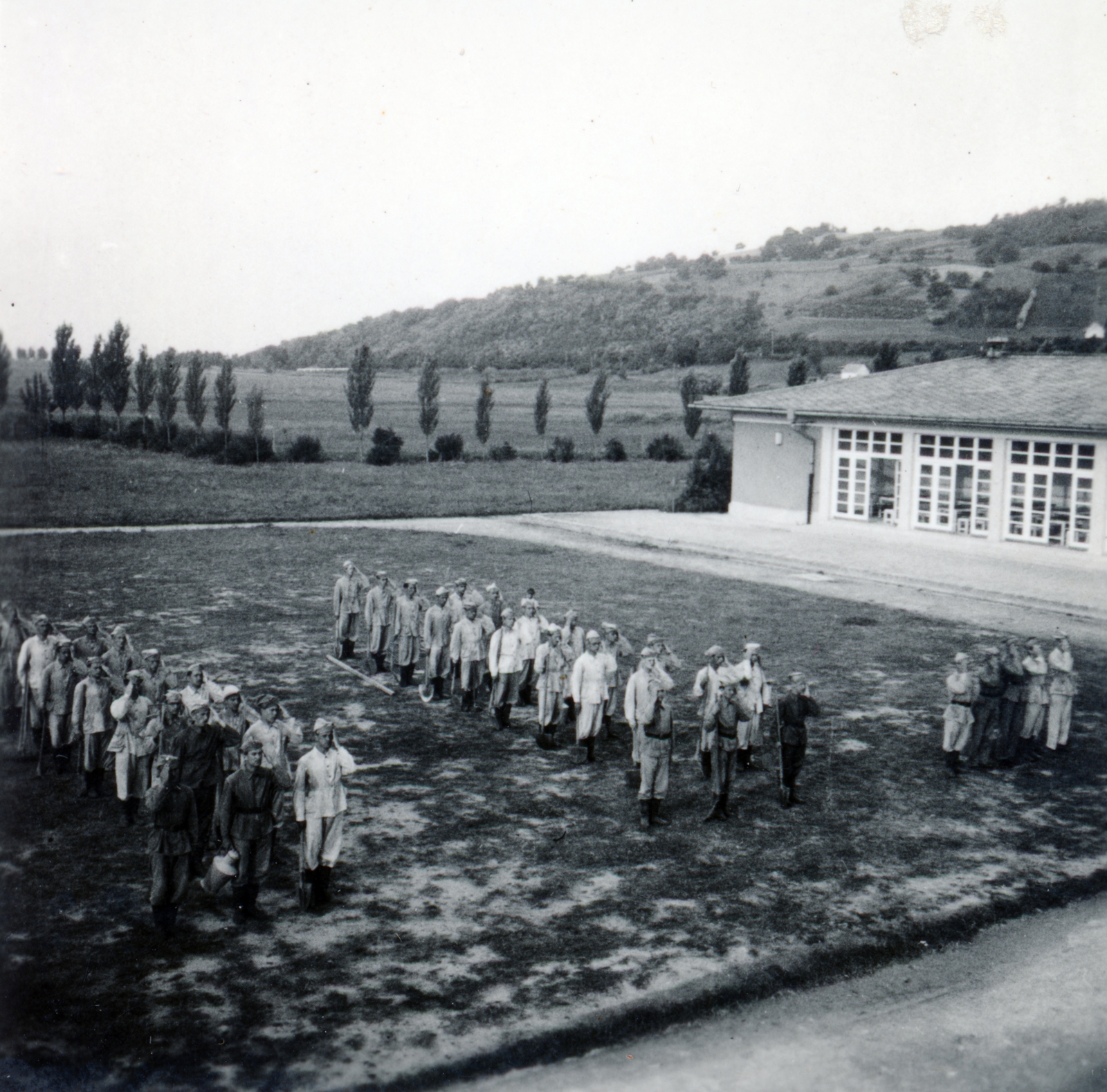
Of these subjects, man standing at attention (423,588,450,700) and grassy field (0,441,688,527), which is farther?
grassy field (0,441,688,527)

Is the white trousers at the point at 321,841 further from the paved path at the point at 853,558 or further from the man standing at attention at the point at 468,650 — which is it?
the paved path at the point at 853,558

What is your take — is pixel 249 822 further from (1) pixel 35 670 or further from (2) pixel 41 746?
(1) pixel 35 670

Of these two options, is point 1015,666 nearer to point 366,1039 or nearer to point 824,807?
point 824,807

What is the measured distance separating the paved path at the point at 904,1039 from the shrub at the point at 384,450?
4295 centimetres

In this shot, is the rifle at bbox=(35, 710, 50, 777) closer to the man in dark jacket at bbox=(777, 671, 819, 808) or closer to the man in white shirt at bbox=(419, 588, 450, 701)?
the man in white shirt at bbox=(419, 588, 450, 701)

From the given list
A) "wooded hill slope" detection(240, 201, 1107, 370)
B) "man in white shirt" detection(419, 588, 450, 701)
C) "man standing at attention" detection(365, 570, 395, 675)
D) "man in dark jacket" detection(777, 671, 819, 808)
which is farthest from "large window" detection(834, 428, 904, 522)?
"wooded hill slope" detection(240, 201, 1107, 370)

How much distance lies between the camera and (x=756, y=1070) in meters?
6.31

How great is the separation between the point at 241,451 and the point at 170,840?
42024 mm

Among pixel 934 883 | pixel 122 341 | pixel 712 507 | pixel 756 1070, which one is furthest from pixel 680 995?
pixel 122 341

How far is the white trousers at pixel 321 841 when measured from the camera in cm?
797

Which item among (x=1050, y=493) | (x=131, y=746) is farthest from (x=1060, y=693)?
(x=1050, y=493)

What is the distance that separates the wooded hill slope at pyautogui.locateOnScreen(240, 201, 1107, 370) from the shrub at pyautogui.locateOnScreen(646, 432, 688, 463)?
54.7 ft

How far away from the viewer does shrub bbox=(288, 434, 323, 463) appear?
4912 cm

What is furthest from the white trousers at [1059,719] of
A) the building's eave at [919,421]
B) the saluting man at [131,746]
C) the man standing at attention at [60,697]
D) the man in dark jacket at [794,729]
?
the building's eave at [919,421]
